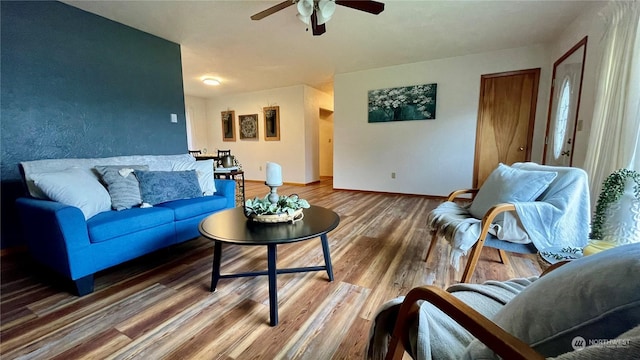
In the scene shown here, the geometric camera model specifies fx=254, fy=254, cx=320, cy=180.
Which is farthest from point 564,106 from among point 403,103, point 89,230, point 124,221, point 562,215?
point 89,230

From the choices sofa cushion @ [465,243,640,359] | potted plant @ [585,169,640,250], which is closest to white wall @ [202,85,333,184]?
potted plant @ [585,169,640,250]

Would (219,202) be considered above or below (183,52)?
below

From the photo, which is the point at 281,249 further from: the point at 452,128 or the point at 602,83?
the point at 452,128

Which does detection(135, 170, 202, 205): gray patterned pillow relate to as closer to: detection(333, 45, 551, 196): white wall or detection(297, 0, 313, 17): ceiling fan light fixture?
detection(297, 0, 313, 17): ceiling fan light fixture

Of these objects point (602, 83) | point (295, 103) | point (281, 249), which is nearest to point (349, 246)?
point (281, 249)

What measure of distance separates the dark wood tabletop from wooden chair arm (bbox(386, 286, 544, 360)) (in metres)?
0.73

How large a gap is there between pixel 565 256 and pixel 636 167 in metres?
0.92

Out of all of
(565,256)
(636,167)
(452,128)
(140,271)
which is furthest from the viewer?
(452,128)

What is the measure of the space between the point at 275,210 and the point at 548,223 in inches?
65.3

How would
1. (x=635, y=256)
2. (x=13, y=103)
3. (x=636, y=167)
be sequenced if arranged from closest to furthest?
1. (x=635, y=256)
2. (x=636, y=167)
3. (x=13, y=103)

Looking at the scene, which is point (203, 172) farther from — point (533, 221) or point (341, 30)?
point (533, 221)

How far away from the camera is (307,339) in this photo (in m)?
1.25

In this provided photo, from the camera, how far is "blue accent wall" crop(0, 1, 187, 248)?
224cm

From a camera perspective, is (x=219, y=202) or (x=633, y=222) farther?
(x=219, y=202)
